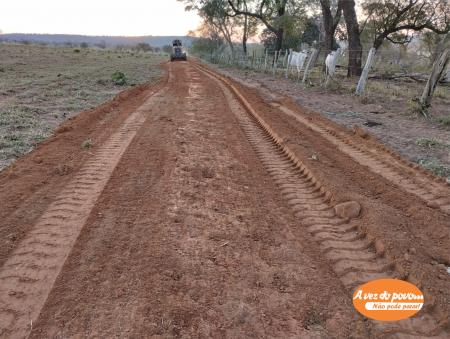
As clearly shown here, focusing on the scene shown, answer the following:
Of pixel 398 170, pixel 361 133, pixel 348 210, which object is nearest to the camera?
pixel 348 210

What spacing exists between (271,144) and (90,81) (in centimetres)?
1230

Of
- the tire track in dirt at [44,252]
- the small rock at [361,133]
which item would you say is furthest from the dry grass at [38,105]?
the small rock at [361,133]

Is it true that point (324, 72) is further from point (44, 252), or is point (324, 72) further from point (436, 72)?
point (44, 252)

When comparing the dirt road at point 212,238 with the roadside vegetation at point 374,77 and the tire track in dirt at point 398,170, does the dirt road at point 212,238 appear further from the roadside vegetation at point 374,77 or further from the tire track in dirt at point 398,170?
the roadside vegetation at point 374,77

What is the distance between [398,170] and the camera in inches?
226

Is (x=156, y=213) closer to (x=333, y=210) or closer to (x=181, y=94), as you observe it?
(x=333, y=210)

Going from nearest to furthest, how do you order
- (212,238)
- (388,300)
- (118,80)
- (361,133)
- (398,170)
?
(388,300)
(212,238)
(398,170)
(361,133)
(118,80)

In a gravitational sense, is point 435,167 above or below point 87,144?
above

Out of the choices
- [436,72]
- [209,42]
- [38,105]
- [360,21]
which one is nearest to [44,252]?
[38,105]

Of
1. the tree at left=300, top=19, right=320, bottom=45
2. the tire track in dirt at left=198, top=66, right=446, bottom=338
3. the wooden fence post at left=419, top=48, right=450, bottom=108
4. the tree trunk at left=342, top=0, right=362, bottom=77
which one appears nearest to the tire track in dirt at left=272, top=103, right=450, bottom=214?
the tire track in dirt at left=198, top=66, right=446, bottom=338

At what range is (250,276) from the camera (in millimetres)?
3230

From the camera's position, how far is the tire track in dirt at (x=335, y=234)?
108 inches

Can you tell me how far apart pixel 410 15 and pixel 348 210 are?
18.7m

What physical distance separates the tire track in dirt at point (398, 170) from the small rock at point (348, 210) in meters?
1.11
